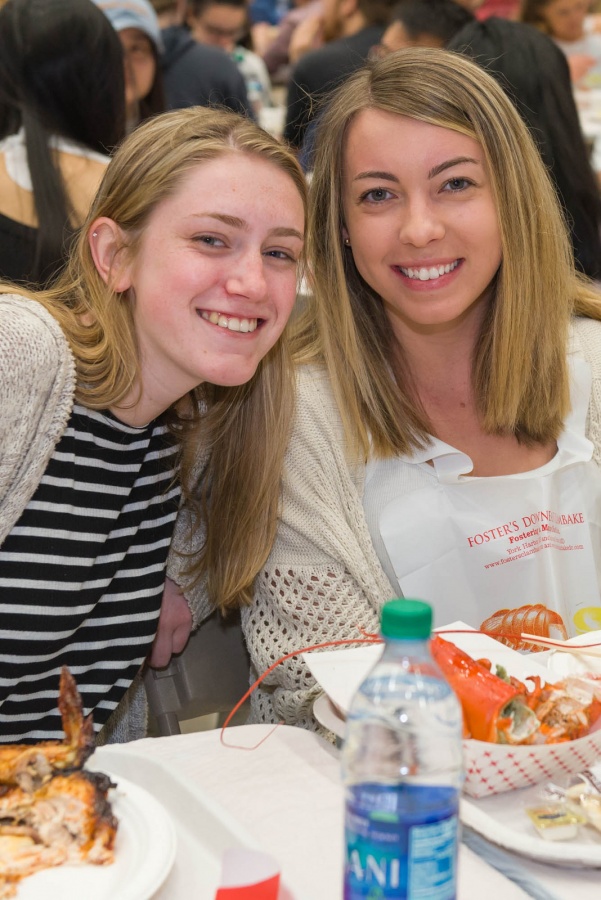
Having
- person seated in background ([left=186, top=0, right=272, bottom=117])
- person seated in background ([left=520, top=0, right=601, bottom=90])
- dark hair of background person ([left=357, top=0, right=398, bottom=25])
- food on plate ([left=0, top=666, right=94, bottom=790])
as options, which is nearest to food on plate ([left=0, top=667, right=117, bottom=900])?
food on plate ([left=0, top=666, right=94, bottom=790])

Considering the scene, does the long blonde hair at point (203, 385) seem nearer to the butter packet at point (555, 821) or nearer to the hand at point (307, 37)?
the butter packet at point (555, 821)

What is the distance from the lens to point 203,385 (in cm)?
179

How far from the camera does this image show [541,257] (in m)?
1.86

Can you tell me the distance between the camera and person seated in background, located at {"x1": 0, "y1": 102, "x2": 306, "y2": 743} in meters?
1.49

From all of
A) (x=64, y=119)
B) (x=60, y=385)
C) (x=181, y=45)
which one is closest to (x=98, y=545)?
(x=60, y=385)

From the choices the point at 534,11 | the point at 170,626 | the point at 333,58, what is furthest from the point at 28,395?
the point at 534,11

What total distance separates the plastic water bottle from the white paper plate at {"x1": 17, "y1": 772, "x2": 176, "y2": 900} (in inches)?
8.6

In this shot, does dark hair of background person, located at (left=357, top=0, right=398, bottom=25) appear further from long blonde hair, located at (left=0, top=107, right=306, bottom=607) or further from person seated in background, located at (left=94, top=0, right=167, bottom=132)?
long blonde hair, located at (left=0, top=107, right=306, bottom=607)

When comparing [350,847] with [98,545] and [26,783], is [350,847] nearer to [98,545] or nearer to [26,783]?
[26,783]

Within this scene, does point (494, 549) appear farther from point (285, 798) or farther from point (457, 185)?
point (285, 798)

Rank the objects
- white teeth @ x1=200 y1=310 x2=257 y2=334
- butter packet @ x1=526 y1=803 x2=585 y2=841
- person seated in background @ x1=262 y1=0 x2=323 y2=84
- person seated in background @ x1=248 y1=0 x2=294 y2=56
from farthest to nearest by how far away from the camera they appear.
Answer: person seated in background @ x1=248 y1=0 x2=294 y2=56 < person seated in background @ x1=262 y1=0 x2=323 y2=84 < white teeth @ x1=200 y1=310 x2=257 y2=334 < butter packet @ x1=526 y1=803 x2=585 y2=841

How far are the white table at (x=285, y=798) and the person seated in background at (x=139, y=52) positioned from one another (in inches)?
120

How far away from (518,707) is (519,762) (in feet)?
0.21

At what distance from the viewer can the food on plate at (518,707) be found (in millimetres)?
1123
